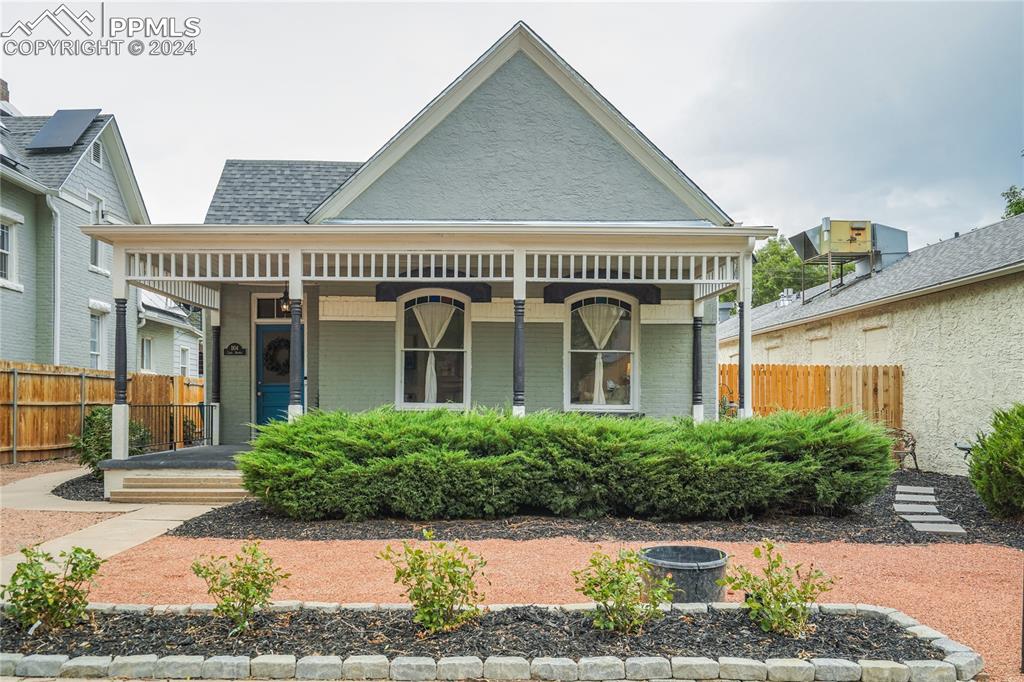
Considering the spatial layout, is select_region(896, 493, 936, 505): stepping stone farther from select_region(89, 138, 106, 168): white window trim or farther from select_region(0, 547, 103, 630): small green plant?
select_region(89, 138, 106, 168): white window trim

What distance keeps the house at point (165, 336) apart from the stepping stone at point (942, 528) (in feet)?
71.4

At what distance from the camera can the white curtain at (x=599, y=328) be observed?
12.2m

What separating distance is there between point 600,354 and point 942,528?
5656mm

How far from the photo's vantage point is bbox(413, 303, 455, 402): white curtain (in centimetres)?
1220

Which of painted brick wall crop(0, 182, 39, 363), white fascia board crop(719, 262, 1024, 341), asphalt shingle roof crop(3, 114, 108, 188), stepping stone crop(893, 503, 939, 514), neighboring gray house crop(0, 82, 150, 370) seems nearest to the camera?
stepping stone crop(893, 503, 939, 514)

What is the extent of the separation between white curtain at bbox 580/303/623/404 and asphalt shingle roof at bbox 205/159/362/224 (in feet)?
16.3

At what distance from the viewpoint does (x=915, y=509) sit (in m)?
9.05

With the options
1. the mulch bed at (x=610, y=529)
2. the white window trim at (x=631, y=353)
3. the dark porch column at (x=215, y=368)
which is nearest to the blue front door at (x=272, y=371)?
the dark porch column at (x=215, y=368)

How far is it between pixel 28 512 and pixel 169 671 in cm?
658

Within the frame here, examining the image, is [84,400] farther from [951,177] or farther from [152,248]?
[951,177]

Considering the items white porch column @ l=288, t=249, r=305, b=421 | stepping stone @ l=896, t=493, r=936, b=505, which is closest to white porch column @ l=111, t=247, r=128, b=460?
white porch column @ l=288, t=249, r=305, b=421

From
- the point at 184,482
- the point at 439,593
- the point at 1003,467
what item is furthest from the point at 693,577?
the point at 184,482

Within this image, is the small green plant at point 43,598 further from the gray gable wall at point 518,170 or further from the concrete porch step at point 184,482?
the gray gable wall at point 518,170

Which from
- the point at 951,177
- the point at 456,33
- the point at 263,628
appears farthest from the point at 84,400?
the point at 951,177
